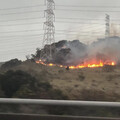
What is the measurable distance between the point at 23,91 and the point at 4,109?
3.01 m

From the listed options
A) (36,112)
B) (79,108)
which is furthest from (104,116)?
(36,112)

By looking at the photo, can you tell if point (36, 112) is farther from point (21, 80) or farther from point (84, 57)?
point (84, 57)

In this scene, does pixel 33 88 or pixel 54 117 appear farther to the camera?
pixel 33 88

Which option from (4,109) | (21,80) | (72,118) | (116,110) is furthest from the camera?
(21,80)

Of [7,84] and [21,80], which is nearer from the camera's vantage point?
[7,84]

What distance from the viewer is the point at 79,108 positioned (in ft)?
18.2

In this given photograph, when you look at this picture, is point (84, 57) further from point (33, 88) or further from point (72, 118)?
point (72, 118)

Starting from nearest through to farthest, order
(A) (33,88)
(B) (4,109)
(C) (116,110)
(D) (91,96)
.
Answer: (C) (116,110), (B) (4,109), (D) (91,96), (A) (33,88)

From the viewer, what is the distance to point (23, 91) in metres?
8.81

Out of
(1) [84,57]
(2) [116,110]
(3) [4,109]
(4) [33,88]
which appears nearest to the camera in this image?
(2) [116,110]

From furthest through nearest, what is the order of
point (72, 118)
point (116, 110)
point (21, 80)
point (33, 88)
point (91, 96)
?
point (21, 80)
point (33, 88)
point (91, 96)
point (116, 110)
point (72, 118)

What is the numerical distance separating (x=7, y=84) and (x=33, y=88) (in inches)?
54.8

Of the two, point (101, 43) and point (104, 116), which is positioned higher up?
point (101, 43)

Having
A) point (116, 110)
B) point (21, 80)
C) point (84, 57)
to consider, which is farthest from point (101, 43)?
point (116, 110)
